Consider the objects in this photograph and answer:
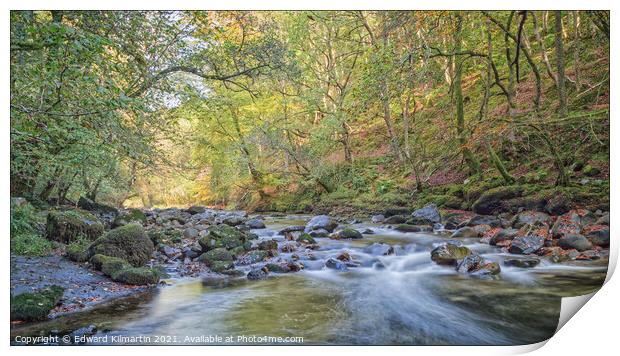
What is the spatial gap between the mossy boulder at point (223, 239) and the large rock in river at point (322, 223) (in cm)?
89

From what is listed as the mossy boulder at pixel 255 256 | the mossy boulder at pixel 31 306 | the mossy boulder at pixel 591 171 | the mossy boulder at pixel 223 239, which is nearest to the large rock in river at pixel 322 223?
the mossy boulder at pixel 255 256

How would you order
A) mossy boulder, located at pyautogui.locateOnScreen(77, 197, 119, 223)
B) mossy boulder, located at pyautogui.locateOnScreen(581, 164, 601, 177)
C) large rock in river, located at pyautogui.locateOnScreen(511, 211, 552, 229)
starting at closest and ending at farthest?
mossy boulder, located at pyautogui.locateOnScreen(581, 164, 601, 177) < large rock in river, located at pyautogui.locateOnScreen(511, 211, 552, 229) < mossy boulder, located at pyautogui.locateOnScreen(77, 197, 119, 223)

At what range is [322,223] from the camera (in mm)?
5262

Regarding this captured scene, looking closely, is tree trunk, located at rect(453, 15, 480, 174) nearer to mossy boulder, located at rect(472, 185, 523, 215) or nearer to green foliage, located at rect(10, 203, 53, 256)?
mossy boulder, located at rect(472, 185, 523, 215)

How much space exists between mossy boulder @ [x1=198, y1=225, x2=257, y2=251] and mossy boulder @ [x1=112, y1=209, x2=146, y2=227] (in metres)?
1.26

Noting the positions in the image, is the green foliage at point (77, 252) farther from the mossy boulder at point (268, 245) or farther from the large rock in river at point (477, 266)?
the large rock in river at point (477, 266)

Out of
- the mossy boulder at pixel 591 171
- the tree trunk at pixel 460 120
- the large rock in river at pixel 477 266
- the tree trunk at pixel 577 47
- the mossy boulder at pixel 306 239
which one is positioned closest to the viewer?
the tree trunk at pixel 577 47

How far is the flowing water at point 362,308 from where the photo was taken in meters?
3.10

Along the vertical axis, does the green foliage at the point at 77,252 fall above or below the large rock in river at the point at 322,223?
below

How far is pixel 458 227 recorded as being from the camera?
4363 millimetres

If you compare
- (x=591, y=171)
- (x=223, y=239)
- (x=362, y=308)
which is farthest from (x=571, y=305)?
(x=223, y=239)

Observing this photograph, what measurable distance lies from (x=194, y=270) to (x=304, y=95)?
2784 millimetres

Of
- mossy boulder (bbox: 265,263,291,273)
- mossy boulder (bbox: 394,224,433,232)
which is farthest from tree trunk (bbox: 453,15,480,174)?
mossy boulder (bbox: 265,263,291,273)

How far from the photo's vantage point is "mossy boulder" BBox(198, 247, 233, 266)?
4.71 meters
